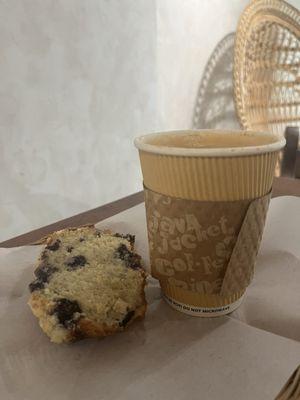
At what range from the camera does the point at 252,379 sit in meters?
0.34

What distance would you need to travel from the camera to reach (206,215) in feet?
1.23

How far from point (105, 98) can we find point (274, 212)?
618 millimetres

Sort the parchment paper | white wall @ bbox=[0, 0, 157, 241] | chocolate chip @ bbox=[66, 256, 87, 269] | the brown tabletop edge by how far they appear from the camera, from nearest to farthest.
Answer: the parchment paper → chocolate chip @ bbox=[66, 256, 87, 269] → the brown tabletop edge → white wall @ bbox=[0, 0, 157, 241]

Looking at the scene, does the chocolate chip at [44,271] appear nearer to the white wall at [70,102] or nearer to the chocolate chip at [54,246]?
the chocolate chip at [54,246]

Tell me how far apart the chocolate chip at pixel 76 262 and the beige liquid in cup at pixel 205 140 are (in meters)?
0.16

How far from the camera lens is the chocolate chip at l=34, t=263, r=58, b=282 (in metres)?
0.42

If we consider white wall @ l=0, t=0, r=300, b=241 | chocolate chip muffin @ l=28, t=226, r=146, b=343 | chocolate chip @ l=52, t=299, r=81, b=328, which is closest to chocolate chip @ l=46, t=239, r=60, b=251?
chocolate chip muffin @ l=28, t=226, r=146, b=343

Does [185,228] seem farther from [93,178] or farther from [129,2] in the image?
[129,2]

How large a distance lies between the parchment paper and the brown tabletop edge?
0.16 m

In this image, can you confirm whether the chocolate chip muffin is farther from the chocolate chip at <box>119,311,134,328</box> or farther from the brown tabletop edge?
the brown tabletop edge

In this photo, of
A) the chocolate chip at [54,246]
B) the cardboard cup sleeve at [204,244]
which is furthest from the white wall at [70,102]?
the cardboard cup sleeve at [204,244]

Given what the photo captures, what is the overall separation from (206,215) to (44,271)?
194mm

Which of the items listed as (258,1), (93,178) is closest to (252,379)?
(93,178)

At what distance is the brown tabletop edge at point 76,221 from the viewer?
0.64 metres
